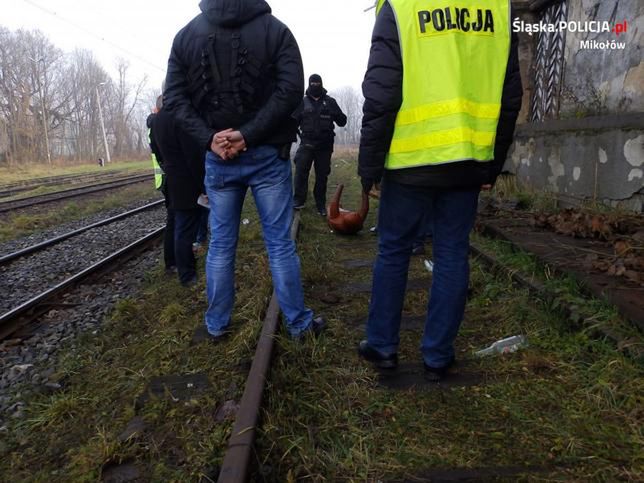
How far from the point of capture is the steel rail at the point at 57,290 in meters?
3.95

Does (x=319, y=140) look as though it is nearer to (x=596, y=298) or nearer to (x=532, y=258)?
(x=532, y=258)

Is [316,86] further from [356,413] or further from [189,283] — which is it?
[356,413]

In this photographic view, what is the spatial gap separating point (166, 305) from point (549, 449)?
3207 millimetres

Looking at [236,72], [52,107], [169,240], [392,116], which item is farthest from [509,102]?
[52,107]

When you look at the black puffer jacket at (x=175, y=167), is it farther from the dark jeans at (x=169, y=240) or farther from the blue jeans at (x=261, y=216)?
the blue jeans at (x=261, y=216)

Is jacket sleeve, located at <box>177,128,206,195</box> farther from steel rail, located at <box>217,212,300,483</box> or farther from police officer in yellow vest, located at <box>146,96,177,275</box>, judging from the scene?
steel rail, located at <box>217,212,300,483</box>

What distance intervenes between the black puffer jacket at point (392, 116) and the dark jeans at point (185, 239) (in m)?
2.44

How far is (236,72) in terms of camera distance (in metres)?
2.50

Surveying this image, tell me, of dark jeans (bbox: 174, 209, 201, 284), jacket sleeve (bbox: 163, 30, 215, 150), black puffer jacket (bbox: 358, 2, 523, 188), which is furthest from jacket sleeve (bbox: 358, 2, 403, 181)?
dark jeans (bbox: 174, 209, 201, 284)

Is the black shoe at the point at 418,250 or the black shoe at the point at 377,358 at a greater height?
the black shoe at the point at 418,250

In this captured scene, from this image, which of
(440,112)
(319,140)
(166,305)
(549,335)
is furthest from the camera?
(319,140)

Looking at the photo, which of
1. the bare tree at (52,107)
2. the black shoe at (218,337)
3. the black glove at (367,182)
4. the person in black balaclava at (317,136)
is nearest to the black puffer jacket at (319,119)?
the person in black balaclava at (317,136)

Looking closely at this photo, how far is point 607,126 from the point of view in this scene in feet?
15.5

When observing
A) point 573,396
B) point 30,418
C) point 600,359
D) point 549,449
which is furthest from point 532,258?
point 30,418
